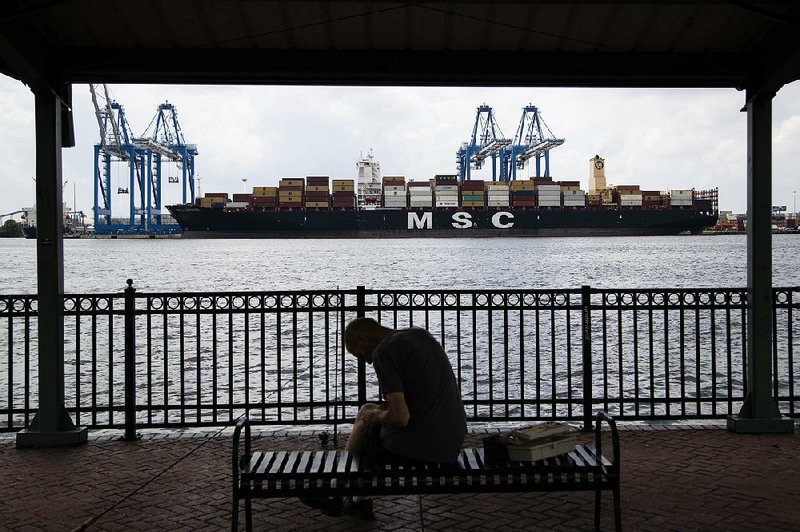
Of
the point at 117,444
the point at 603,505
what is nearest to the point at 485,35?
the point at 603,505

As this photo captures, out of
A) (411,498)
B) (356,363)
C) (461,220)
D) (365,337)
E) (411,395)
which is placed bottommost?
(356,363)

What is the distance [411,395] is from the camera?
13.9ft

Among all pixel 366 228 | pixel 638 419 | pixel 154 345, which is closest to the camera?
pixel 638 419

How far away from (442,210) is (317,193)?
1796cm

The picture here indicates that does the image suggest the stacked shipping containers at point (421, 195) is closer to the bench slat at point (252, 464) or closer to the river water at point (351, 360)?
the river water at point (351, 360)

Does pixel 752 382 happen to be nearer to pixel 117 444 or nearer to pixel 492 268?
pixel 117 444

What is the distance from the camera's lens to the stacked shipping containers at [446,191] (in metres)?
112

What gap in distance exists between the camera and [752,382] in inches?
281

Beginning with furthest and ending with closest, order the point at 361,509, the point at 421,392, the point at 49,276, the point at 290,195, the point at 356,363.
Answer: the point at 290,195 → the point at 356,363 → the point at 49,276 → the point at 361,509 → the point at 421,392

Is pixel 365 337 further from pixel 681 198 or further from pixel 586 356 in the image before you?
pixel 681 198

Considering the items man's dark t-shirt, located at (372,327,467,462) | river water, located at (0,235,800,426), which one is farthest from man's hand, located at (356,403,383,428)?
river water, located at (0,235,800,426)

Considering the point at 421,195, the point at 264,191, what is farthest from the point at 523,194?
the point at 264,191

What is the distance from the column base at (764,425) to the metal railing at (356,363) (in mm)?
506

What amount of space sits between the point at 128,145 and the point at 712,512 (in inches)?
4760
